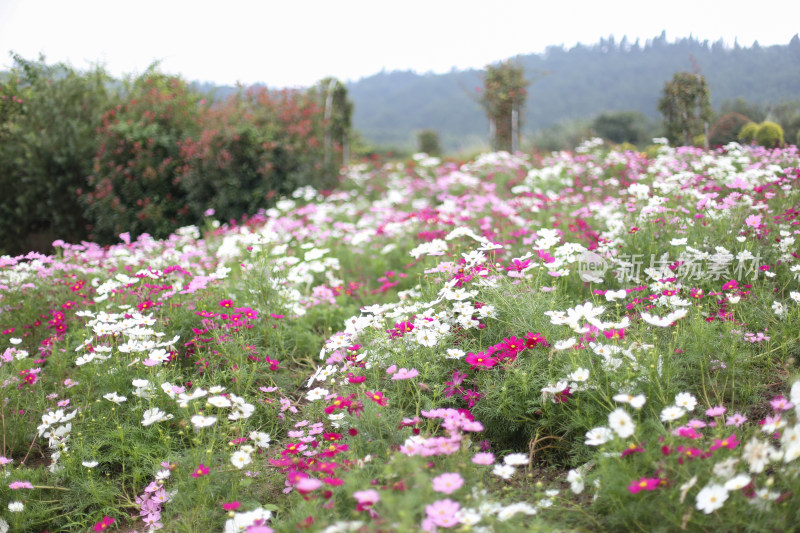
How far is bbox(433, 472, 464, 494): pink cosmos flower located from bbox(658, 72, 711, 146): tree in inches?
249

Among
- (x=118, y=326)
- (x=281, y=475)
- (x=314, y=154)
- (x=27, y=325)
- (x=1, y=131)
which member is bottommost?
(x=281, y=475)

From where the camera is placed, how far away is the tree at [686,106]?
257 inches

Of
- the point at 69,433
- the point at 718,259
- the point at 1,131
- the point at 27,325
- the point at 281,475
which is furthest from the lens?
the point at 1,131

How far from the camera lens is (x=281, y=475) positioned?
220cm

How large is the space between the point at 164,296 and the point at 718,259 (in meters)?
3.01

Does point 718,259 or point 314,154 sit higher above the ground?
point 314,154

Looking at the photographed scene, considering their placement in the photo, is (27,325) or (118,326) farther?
(27,325)

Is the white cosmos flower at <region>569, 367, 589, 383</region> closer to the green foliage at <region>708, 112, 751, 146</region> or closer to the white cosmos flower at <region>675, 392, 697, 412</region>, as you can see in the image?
the white cosmos flower at <region>675, 392, 697, 412</region>

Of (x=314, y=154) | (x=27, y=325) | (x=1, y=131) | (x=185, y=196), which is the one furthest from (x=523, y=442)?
(x=1, y=131)

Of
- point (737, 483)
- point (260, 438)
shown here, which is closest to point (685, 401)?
point (737, 483)

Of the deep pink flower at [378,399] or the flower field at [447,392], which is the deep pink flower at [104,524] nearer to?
the flower field at [447,392]

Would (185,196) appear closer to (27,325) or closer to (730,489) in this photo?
(27,325)

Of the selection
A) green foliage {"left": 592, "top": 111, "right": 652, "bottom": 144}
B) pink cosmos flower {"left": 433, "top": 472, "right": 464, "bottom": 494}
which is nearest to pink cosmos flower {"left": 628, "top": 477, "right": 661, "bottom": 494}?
pink cosmos flower {"left": 433, "top": 472, "right": 464, "bottom": 494}

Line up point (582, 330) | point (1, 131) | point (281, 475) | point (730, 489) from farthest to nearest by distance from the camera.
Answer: point (1, 131) < point (281, 475) < point (582, 330) < point (730, 489)
